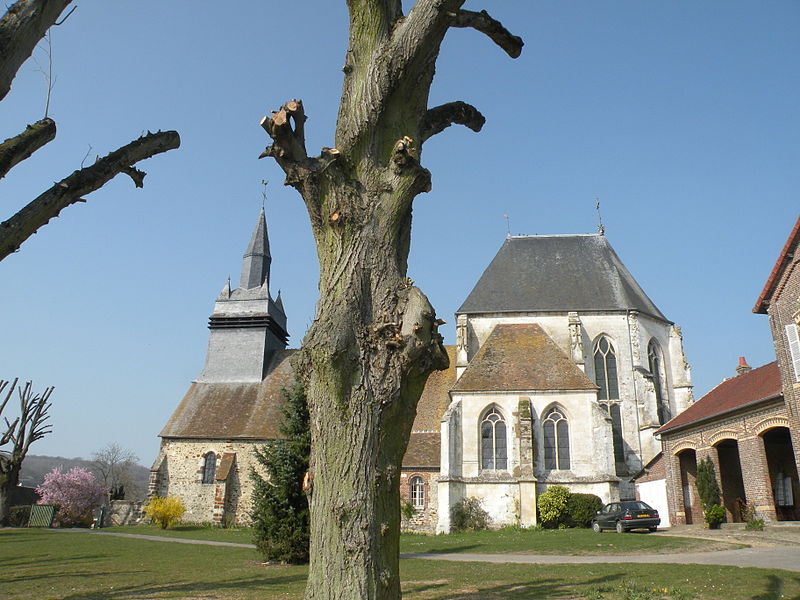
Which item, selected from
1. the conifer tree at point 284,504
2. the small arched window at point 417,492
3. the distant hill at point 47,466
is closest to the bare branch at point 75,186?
the conifer tree at point 284,504

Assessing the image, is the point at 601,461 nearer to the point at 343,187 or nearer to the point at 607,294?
the point at 607,294

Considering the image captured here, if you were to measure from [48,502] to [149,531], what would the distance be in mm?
12643

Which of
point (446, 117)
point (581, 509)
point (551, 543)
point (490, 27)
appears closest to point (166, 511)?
point (581, 509)

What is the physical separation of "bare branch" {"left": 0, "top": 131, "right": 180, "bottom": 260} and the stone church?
17.7 metres

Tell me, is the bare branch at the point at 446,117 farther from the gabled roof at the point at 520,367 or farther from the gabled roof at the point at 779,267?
the gabled roof at the point at 520,367

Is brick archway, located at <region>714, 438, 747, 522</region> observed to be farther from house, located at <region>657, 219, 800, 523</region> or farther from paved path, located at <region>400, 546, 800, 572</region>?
paved path, located at <region>400, 546, 800, 572</region>

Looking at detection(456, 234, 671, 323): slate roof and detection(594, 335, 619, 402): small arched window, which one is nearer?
detection(594, 335, 619, 402): small arched window

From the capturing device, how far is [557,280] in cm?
2939

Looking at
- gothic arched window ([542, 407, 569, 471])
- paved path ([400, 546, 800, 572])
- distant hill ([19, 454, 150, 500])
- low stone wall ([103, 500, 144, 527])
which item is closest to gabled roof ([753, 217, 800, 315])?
paved path ([400, 546, 800, 572])

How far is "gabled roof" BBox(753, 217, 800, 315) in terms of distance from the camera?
1686cm

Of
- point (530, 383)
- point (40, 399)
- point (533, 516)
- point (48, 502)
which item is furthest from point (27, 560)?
point (48, 502)

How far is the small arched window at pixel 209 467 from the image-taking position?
27.6 meters

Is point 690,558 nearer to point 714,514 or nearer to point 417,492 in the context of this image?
point 714,514

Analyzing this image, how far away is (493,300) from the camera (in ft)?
94.4
